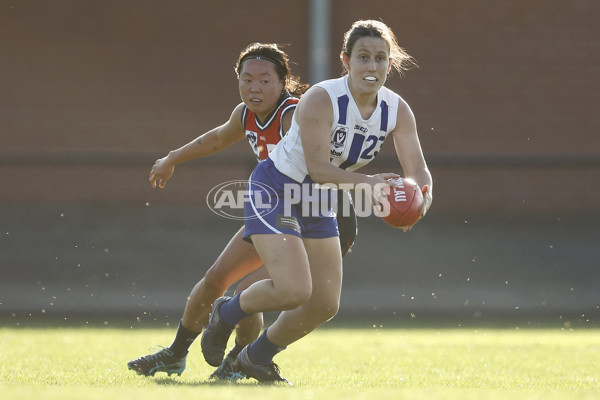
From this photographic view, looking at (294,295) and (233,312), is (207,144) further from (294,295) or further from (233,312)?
(294,295)

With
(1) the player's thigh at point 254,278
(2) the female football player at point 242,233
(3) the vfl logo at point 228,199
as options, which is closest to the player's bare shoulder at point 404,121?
(2) the female football player at point 242,233

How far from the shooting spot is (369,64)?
4871mm

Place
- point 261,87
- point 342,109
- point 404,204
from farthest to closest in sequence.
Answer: point 261,87
point 342,109
point 404,204

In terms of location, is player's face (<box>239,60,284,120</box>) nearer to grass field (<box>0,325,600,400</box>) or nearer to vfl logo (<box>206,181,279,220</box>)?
grass field (<box>0,325,600,400</box>)

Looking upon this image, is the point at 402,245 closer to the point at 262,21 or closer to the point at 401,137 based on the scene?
the point at 262,21

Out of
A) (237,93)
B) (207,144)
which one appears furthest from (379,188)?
(237,93)

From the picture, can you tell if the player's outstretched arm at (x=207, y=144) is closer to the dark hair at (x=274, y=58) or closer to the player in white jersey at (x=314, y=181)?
the dark hair at (x=274, y=58)

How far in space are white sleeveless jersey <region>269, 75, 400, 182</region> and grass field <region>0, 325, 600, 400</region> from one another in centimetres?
117

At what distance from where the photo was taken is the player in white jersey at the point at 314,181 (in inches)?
190

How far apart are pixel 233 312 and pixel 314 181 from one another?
0.83 metres

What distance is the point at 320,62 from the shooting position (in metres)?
12.2

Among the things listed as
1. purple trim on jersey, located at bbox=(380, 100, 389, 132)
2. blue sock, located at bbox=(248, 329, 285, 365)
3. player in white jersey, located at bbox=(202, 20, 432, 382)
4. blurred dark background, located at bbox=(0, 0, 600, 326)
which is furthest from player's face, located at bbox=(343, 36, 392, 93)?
blurred dark background, located at bbox=(0, 0, 600, 326)

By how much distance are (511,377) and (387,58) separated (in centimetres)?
207

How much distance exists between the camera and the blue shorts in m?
4.95
